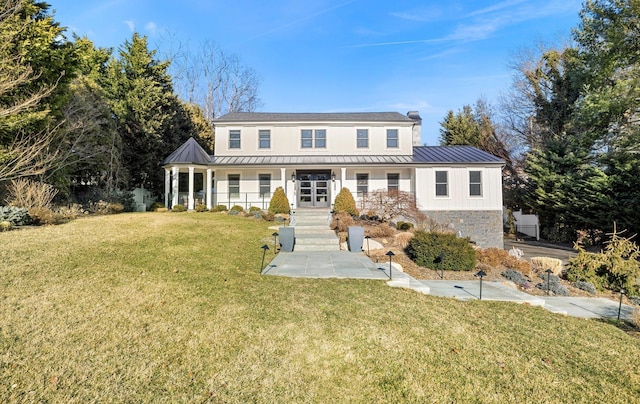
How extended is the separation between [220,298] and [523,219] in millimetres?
29002

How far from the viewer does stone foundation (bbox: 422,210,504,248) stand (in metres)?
18.7

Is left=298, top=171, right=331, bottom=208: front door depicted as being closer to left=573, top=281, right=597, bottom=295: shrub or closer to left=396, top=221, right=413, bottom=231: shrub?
left=396, top=221, right=413, bottom=231: shrub

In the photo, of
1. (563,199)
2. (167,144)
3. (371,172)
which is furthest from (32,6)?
(563,199)

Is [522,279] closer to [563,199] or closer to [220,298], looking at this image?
[220,298]

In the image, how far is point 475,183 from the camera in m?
19.2

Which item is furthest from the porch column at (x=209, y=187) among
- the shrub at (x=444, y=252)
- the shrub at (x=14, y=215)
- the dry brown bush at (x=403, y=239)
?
the shrub at (x=444, y=252)

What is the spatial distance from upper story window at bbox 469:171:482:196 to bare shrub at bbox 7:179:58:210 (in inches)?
841

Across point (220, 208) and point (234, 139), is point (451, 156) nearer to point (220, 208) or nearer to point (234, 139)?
point (234, 139)

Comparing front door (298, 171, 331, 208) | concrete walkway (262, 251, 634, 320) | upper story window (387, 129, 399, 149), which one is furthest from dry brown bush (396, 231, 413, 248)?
upper story window (387, 129, 399, 149)

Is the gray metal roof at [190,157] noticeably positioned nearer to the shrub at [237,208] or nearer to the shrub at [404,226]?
the shrub at [237,208]

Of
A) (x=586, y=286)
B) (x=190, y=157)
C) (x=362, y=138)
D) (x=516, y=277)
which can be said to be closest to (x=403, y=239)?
(x=516, y=277)

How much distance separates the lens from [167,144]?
24703 millimetres

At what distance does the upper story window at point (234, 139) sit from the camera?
20578 mm

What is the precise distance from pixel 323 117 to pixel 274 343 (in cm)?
1874
